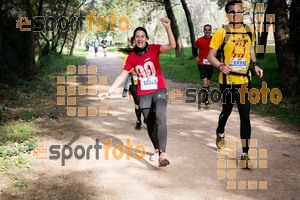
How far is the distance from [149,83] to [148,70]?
20 centimetres

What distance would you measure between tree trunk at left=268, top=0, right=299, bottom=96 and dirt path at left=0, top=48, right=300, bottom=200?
8.84 feet

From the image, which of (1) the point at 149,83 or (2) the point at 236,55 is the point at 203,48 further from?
(1) the point at 149,83

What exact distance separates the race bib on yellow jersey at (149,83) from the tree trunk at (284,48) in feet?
21.0

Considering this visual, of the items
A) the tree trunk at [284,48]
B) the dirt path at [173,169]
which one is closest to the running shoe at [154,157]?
the dirt path at [173,169]

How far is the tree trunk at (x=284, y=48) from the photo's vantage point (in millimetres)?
10242

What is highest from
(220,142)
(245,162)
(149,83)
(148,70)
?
(148,70)

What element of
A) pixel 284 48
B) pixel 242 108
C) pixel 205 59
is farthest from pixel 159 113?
pixel 284 48

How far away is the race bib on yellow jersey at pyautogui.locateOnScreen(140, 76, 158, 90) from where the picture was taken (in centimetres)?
536

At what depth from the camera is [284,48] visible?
10305 millimetres

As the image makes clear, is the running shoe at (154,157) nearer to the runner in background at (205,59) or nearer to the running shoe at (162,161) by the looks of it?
the running shoe at (162,161)

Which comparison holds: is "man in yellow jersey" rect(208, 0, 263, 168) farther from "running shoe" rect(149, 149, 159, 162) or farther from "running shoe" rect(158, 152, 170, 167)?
"running shoe" rect(149, 149, 159, 162)

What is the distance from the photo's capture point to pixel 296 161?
575 centimetres

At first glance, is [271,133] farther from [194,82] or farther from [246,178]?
[194,82]

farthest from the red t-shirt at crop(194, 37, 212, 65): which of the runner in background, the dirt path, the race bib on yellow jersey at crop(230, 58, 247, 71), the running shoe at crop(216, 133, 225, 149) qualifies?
the race bib on yellow jersey at crop(230, 58, 247, 71)
